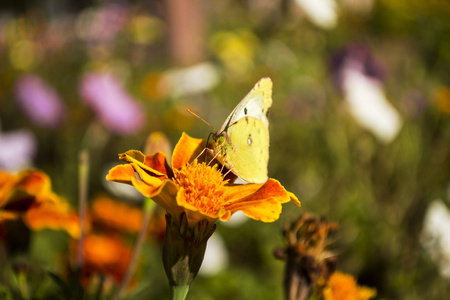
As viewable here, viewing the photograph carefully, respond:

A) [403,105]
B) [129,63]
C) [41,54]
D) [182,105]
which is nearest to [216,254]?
[403,105]

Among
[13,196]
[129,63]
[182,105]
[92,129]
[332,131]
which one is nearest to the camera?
[13,196]

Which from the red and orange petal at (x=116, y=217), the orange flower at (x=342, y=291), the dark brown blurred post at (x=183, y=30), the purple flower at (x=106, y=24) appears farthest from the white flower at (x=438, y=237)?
the dark brown blurred post at (x=183, y=30)

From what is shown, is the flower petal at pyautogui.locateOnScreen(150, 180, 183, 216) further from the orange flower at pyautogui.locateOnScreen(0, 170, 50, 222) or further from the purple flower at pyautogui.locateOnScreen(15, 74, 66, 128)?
the purple flower at pyautogui.locateOnScreen(15, 74, 66, 128)

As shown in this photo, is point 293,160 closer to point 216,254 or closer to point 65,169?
point 216,254

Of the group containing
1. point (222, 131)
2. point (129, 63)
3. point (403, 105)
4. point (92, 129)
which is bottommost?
point (129, 63)

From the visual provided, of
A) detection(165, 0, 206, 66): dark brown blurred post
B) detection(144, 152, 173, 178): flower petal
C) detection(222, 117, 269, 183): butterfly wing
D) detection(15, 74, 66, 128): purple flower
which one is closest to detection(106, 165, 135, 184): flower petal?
detection(144, 152, 173, 178): flower petal

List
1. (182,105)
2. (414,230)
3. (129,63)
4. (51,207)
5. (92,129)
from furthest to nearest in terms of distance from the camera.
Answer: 1. (129,63)
2. (182,105)
3. (92,129)
4. (414,230)
5. (51,207)
